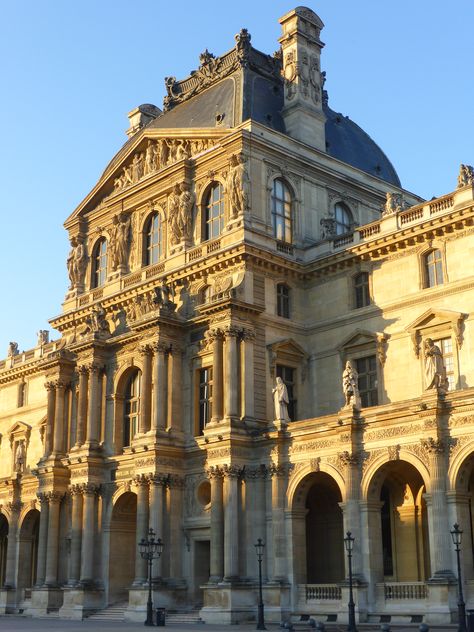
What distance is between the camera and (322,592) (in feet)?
128

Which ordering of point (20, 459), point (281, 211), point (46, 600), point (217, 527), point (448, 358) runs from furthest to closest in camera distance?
point (20, 459) → point (46, 600) → point (281, 211) → point (217, 527) → point (448, 358)

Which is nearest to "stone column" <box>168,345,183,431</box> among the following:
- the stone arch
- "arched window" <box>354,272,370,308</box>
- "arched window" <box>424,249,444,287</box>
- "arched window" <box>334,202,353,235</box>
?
the stone arch

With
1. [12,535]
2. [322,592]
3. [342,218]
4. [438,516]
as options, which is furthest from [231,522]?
[12,535]

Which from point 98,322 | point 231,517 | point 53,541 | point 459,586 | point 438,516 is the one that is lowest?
point 459,586

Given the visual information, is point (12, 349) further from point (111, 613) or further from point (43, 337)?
point (111, 613)

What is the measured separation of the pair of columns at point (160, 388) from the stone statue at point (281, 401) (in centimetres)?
636

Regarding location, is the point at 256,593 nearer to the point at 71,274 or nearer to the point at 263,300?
the point at 263,300

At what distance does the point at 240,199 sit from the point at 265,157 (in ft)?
10.9

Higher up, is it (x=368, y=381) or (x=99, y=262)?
(x=99, y=262)

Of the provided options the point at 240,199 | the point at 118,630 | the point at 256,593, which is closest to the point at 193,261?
the point at 240,199

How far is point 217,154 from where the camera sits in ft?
163

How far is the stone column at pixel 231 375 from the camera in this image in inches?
1715

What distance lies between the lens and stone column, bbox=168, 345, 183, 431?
46.8 metres

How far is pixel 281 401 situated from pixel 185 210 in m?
13.6
